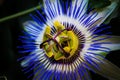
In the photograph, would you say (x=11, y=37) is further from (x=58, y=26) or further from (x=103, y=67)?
(x=103, y=67)

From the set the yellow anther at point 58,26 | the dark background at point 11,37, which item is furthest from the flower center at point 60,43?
the dark background at point 11,37

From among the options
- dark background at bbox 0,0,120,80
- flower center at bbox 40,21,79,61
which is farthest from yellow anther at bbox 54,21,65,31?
dark background at bbox 0,0,120,80

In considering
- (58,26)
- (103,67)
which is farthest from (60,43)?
(103,67)

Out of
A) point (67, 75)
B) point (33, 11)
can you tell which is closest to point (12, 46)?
point (33, 11)

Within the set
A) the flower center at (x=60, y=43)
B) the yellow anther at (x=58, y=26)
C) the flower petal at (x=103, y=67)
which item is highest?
the yellow anther at (x=58, y=26)

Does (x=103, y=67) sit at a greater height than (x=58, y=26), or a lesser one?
lesser

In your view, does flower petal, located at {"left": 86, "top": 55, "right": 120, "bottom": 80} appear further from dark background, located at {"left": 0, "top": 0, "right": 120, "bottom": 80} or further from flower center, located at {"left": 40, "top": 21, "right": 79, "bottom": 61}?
dark background, located at {"left": 0, "top": 0, "right": 120, "bottom": 80}

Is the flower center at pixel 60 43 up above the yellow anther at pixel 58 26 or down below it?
below

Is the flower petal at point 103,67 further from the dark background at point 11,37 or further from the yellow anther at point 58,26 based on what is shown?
the dark background at point 11,37
